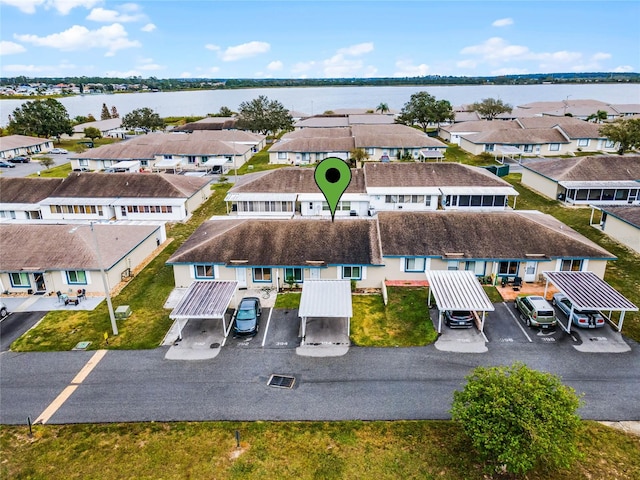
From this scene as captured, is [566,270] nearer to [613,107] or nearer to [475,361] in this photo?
[475,361]

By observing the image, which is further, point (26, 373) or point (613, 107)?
point (613, 107)

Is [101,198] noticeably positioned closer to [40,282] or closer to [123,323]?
[40,282]

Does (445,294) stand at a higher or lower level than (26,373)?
higher

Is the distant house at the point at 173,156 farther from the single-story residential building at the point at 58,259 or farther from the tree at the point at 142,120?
the single-story residential building at the point at 58,259

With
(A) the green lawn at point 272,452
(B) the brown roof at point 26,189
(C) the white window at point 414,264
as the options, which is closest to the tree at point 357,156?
(C) the white window at point 414,264

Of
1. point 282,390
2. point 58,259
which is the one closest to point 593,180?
point 282,390

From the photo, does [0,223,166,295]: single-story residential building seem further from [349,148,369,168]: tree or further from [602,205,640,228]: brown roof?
[602,205,640,228]: brown roof

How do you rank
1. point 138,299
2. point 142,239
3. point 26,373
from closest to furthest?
point 26,373, point 138,299, point 142,239

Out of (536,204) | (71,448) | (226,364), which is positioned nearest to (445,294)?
(226,364)

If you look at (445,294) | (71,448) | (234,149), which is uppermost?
(234,149)
